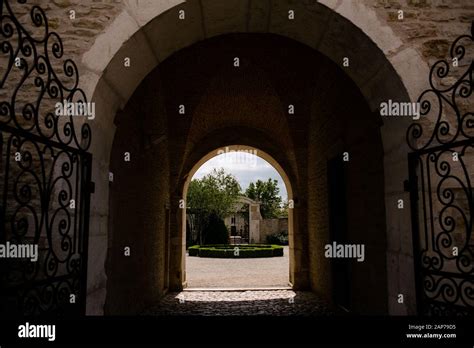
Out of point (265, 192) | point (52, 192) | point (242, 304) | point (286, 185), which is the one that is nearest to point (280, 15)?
point (52, 192)

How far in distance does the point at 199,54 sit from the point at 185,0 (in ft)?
16.9

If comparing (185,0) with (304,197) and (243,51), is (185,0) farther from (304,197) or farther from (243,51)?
(304,197)

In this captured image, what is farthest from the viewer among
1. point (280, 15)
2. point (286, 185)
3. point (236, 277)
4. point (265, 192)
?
point (265, 192)

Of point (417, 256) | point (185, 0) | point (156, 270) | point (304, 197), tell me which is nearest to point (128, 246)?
point (156, 270)

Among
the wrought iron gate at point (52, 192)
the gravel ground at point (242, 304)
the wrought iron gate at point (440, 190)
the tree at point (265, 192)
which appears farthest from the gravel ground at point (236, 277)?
the tree at point (265, 192)

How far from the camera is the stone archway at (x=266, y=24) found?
3.18 meters

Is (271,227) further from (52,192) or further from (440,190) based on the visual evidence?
(52,192)

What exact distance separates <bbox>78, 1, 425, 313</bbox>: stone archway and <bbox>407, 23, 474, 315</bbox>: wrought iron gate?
0.15 meters

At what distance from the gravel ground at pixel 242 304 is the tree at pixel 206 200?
62.2ft

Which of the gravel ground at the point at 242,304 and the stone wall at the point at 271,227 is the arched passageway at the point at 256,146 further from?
the stone wall at the point at 271,227

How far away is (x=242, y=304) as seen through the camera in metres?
7.88

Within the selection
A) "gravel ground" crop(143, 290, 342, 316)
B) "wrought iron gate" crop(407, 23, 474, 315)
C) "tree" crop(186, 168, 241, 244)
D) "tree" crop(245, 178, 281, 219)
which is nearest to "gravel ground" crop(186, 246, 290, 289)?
"gravel ground" crop(143, 290, 342, 316)

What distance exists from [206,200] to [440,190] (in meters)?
27.9

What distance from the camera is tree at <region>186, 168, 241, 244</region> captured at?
2975 cm
